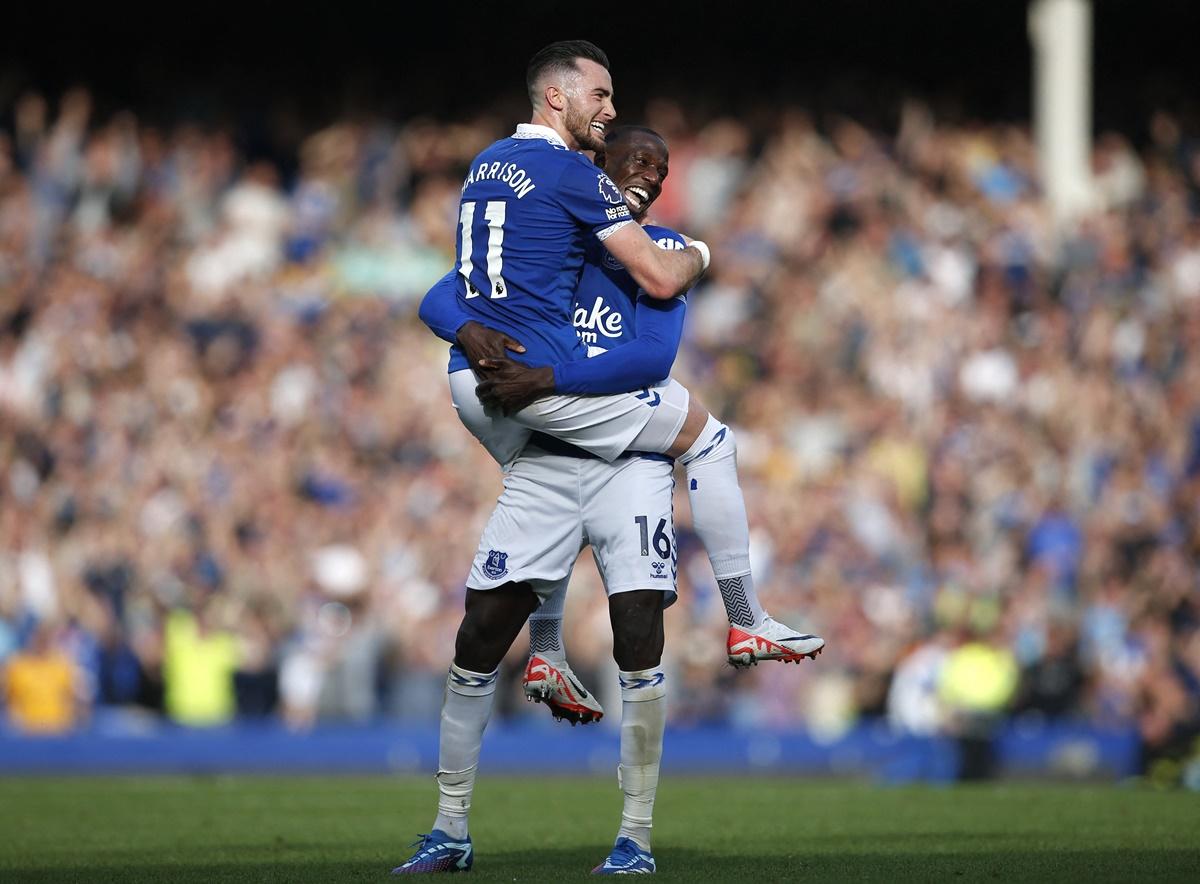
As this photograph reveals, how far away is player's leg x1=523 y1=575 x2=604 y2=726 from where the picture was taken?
22.9 ft

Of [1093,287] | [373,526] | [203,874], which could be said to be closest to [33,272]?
[373,526]

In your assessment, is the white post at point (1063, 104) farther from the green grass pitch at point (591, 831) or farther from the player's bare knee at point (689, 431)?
the player's bare knee at point (689, 431)

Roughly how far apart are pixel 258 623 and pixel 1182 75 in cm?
1392

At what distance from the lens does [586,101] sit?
269 inches

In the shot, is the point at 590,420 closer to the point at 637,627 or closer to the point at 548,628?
the point at 637,627

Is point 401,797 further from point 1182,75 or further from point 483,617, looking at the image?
point 1182,75

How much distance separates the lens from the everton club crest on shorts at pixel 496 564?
268 inches

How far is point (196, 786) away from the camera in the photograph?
1294 cm

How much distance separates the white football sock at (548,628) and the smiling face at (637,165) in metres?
1.54

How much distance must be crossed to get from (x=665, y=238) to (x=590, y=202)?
505 mm

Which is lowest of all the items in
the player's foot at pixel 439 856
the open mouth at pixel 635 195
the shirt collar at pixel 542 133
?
the player's foot at pixel 439 856

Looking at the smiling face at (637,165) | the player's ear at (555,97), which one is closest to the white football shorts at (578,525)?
the smiling face at (637,165)

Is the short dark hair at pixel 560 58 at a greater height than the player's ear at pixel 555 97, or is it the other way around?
the short dark hair at pixel 560 58

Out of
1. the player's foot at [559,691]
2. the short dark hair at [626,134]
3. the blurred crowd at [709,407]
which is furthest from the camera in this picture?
the blurred crowd at [709,407]
